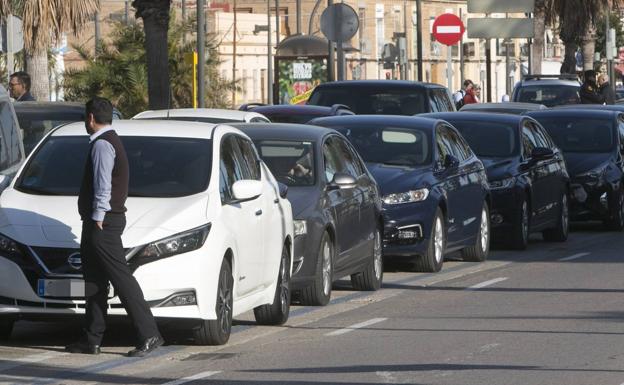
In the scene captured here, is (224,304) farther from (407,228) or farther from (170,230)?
(407,228)

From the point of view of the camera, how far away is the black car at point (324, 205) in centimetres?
1495

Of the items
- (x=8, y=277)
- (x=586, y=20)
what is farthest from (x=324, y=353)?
(x=586, y=20)

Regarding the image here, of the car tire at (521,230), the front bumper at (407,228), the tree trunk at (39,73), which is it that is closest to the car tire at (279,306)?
the front bumper at (407,228)

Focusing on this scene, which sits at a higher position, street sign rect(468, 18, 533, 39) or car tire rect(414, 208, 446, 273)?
street sign rect(468, 18, 533, 39)

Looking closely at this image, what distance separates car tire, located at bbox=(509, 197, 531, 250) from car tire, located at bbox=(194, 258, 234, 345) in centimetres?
968

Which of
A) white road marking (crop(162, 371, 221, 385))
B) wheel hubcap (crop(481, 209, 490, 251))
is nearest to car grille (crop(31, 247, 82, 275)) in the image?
white road marking (crop(162, 371, 221, 385))

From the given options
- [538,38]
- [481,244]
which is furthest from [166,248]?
[538,38]

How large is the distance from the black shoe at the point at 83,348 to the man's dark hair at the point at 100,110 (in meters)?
1.43

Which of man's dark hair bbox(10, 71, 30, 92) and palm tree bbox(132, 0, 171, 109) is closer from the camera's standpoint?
man's dark hair bbox(10, 71, 30, 92)

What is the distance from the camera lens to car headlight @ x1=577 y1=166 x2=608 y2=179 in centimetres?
2522

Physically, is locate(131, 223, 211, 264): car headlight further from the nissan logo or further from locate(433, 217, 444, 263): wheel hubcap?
locate(433, 217, 444, 263): wheel hubcap

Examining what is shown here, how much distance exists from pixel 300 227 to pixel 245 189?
2.18m

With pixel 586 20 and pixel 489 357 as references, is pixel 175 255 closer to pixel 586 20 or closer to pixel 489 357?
pixel 489 357

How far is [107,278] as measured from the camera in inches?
466
